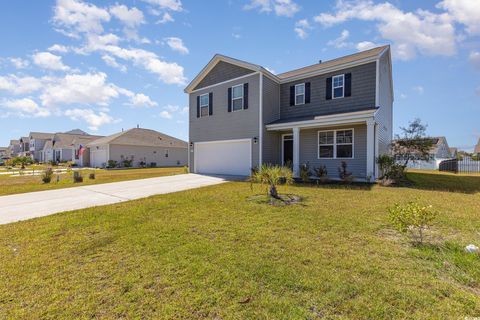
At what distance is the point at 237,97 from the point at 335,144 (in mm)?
6689

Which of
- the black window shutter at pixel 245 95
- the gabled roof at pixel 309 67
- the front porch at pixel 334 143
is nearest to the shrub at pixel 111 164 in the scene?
the gabled roof at pixel 309 67

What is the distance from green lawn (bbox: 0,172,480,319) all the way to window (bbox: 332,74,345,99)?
866 cm

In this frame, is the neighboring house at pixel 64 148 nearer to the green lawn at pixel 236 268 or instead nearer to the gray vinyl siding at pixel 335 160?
the gray vinyl siding at pixel 335 160

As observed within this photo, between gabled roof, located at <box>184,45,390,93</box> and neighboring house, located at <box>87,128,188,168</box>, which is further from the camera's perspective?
neighboring house, located at <box>87,128,188,168</box>

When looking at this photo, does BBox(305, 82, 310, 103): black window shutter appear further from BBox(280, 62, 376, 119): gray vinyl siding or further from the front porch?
the front porch

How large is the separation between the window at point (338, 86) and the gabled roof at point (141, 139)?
25.2 metres

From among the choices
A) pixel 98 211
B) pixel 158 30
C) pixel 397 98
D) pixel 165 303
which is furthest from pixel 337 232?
pixel 397 98

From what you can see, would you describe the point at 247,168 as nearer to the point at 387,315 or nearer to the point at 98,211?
the point at 98,211

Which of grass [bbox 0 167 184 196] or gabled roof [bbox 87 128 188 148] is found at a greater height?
gabled roof [bbox 87 128 188 148]

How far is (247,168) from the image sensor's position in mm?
14281

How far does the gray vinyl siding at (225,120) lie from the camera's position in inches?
535

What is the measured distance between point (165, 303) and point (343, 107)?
12582mm

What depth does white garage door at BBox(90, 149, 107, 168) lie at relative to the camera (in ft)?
93.5

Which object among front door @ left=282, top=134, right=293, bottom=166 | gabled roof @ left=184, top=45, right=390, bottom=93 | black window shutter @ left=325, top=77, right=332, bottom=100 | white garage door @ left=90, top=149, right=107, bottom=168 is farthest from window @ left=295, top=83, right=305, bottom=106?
white garage door @ left=90, top=149, right=107, bottom=168
